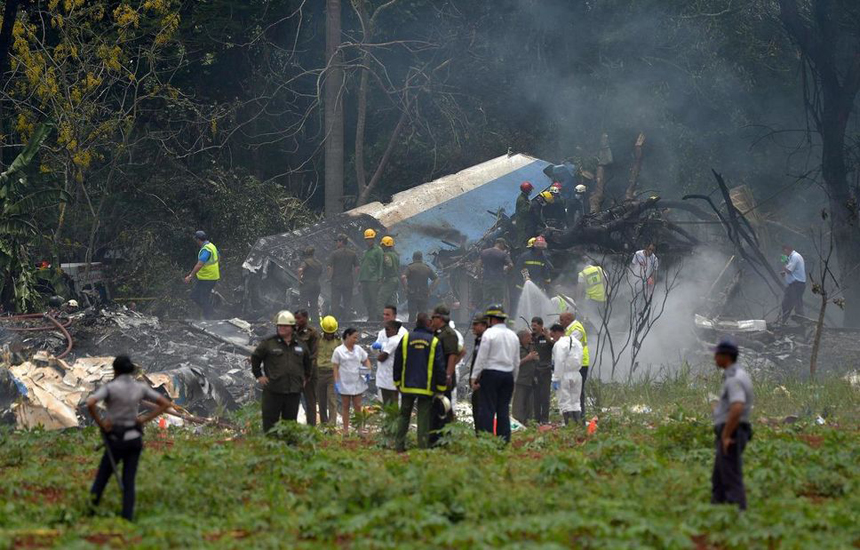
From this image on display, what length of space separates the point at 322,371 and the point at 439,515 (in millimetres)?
7033

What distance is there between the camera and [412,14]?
99.8 feet

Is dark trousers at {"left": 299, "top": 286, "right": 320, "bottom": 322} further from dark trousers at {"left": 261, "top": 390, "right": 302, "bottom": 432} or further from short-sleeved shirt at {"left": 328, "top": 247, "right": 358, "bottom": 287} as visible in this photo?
dark trousers at {"left": 261, "top": 390, "right": 302, "bottom": 432}

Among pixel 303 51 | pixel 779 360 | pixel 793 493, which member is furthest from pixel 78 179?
pixel 793 493

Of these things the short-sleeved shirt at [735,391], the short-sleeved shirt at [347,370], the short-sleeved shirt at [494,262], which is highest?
the short-sleeved shirt at [494,262]

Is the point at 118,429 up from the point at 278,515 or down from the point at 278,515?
up

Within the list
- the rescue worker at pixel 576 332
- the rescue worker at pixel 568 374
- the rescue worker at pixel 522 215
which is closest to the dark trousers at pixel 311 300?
the rescue worker at pixel 522 215

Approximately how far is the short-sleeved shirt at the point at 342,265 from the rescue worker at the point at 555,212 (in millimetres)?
4236

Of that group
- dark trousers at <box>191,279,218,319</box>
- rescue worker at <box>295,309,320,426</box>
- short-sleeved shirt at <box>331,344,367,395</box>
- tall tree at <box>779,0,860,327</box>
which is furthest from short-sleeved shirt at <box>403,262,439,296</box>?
tall tree at <box>779,0,860,327</box>

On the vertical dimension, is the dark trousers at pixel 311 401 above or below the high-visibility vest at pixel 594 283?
below

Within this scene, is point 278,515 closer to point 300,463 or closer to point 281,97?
point 300,463

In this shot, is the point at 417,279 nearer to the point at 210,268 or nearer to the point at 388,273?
the point at 388,273

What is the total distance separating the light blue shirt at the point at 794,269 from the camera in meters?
21.9

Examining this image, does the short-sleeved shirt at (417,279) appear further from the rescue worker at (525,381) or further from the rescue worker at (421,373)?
the rescue worker at (421,373)

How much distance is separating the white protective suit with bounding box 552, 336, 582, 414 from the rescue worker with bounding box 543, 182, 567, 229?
8.63 metres
